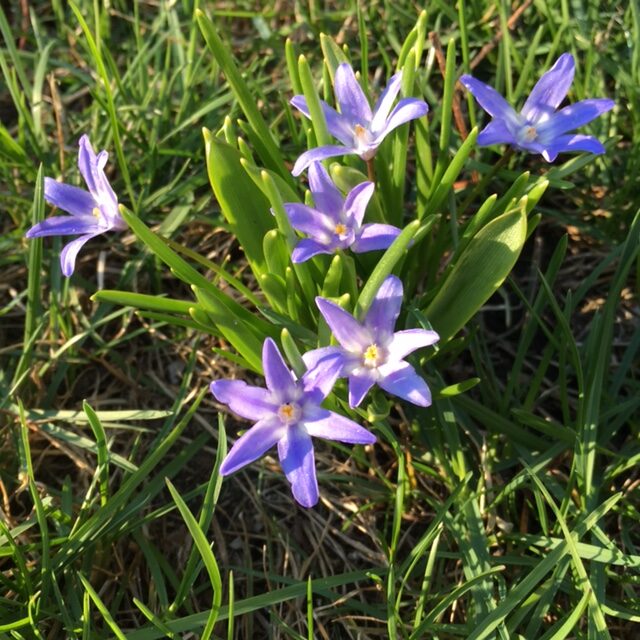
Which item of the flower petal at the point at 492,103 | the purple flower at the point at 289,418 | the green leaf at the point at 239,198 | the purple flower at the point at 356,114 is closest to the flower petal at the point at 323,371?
the purple flower at the point at 289,418

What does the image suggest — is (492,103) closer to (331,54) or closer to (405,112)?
(405,112)

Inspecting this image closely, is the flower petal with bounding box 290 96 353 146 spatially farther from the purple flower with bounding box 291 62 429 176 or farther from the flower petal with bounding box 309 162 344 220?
the flower petal with bounding box 309 162 344 220

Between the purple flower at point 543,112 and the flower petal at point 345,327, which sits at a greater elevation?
the purple flower at point 543,112

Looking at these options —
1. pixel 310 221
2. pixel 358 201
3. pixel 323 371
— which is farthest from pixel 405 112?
pixel 323 371

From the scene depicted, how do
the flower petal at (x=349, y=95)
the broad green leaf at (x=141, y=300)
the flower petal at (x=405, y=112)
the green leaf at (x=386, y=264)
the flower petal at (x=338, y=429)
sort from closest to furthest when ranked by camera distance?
the flower petal at (x=338, y=429) < the green leaf at (x=386, y=264) < the flower petal at (x=405, y=112) < the broad green leaf at (x=141, y=300) < the flower petal at (x=349, y=95)

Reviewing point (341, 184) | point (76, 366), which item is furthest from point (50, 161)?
point (341, 184)

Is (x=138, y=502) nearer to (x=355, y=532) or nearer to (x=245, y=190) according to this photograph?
(x=355, y=532)

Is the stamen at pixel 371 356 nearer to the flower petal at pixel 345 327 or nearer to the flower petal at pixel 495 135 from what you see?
the flower petal at pixel 345 327
